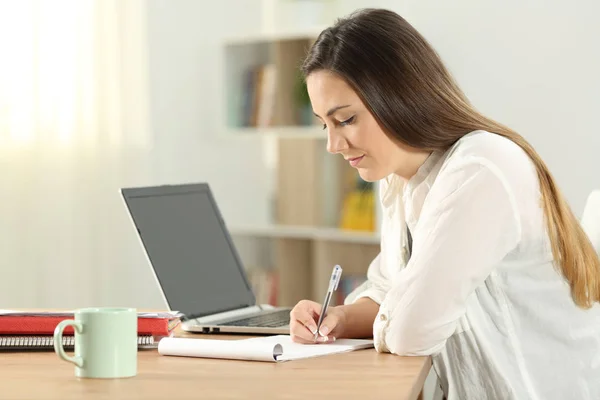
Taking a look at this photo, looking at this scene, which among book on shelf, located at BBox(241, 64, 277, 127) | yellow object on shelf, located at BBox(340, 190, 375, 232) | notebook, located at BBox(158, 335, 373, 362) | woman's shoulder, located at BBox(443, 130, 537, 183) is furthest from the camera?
book on shelf, located at BBox(241, 64, 277, 127)

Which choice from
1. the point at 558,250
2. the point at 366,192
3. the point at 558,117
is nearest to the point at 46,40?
the point at 366,192

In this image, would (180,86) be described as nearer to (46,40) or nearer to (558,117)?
(46,40)

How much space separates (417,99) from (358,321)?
0.41 m

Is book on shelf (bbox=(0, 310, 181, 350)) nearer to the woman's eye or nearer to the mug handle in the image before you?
the mug handle

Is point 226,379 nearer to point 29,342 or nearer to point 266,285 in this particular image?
point 29,342

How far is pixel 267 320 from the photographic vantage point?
6.13ft

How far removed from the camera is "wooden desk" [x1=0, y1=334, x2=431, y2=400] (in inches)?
46.4

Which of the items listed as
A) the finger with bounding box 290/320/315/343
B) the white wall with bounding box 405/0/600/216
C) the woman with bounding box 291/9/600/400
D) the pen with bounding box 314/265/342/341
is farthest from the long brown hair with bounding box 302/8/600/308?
the white wall with bounding box 405/0/600/216

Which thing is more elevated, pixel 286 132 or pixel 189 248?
pixel 286 132

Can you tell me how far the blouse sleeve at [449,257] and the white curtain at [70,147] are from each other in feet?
6.93

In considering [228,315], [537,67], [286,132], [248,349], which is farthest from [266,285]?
[248,349]

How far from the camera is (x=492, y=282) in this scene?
161 centimetres

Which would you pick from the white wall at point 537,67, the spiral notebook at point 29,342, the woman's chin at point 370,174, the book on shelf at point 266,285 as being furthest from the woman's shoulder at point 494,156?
the book on shelf at point 266,285

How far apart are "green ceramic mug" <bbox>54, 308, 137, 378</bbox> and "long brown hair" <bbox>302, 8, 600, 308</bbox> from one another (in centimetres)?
60
